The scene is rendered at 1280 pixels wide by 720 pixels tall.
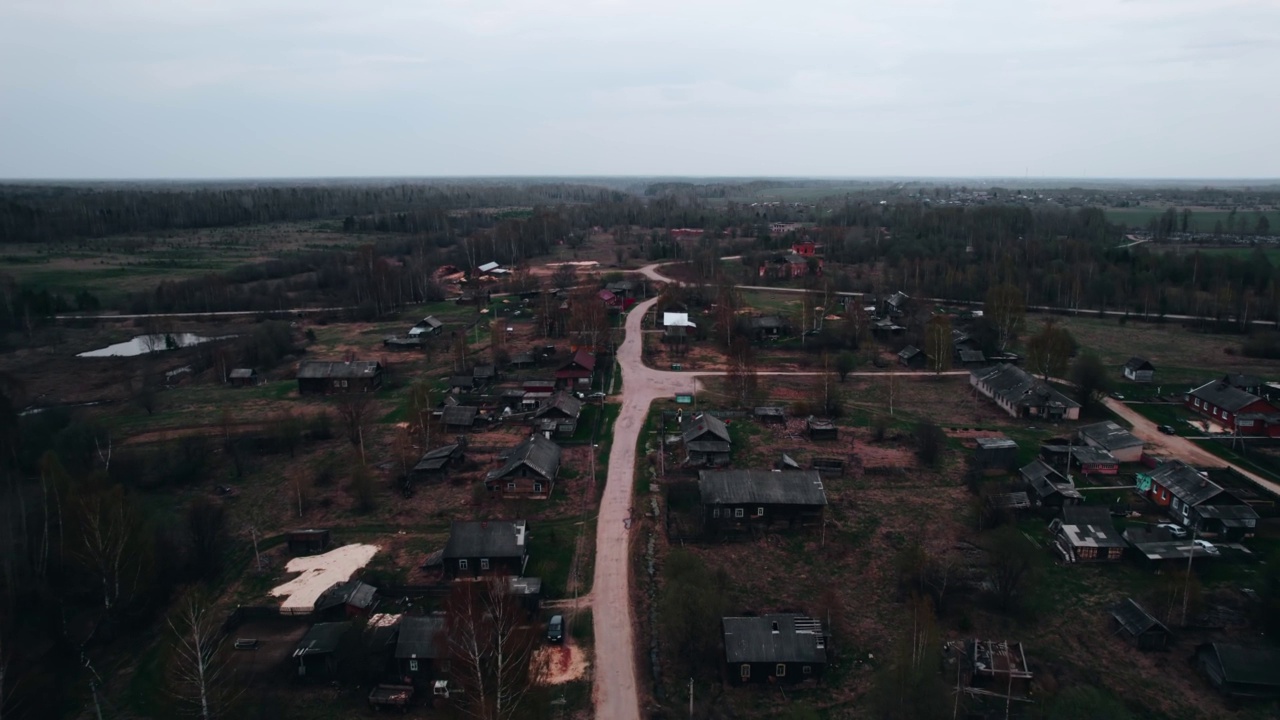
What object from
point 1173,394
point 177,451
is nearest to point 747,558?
point 177,451

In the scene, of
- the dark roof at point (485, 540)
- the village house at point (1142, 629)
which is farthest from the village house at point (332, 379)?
the village house at point (1142, 629)

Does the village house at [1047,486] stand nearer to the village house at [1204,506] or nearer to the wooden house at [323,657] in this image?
the village house at [1204,506]

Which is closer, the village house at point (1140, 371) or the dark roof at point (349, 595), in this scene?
the dark roof at point (349, 595)

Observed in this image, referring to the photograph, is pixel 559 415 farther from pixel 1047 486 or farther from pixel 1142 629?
pixel 1142 629

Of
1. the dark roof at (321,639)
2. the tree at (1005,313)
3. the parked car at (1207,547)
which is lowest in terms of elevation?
the dark roof at (321,639)

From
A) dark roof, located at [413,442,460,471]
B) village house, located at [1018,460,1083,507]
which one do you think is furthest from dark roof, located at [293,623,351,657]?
village house, located at [1018,460,1083,507]

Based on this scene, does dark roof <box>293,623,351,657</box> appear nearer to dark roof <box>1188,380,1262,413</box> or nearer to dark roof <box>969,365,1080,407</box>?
dark roof <box>969,365,1080,407</box>

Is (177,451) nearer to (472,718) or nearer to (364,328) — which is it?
(472,718)
